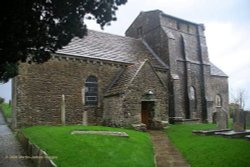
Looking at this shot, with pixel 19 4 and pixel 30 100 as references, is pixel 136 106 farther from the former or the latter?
pixel 19 4

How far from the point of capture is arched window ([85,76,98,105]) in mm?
21094

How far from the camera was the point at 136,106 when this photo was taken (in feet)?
62.9

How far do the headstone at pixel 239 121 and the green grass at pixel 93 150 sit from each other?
654cm

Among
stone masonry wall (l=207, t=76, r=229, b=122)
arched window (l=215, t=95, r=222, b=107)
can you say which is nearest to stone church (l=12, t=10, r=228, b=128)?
stone masonry wall (l=207, t=76, r=229, b=122)

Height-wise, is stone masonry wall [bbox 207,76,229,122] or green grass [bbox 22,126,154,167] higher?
stone masonry wall [bbox 207,76,229,122]

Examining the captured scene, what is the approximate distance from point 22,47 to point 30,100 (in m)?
9.81

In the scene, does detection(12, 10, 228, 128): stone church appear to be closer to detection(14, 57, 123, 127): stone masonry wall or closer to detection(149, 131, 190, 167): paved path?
detection(14, 57, 123, 127): stone masonry wall

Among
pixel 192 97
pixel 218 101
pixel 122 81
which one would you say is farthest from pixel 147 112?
pixel 218 101

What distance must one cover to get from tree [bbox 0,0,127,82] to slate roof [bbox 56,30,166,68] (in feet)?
34.5

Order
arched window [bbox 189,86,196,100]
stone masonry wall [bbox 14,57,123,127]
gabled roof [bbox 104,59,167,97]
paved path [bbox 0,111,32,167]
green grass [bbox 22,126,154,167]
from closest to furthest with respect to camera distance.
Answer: green grass [bbox 22,126,154,167] < paved path [bbox 0,111,32,167] < stone masonry wall [bbox 14,57,123,127] < gabled roof [bbox 104,59,167,97] < arched window [bbox 189,86,196,100]

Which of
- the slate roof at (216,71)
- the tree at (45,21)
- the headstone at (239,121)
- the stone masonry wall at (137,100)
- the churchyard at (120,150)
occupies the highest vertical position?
the slate roof at (216,71)

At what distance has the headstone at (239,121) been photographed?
52.2 ft

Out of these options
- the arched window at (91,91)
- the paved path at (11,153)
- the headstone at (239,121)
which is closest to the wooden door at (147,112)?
the arched window at (91,91)

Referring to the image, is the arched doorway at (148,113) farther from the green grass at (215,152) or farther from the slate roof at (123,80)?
the green grass at (215,152)
